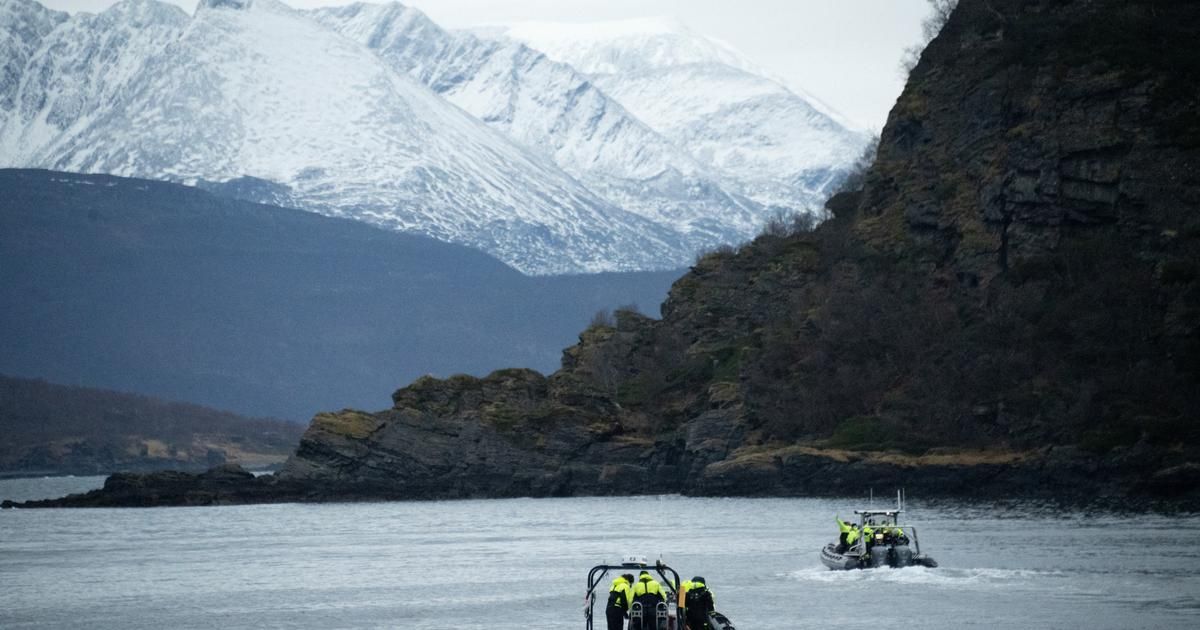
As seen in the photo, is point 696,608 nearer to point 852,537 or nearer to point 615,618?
point 615,618

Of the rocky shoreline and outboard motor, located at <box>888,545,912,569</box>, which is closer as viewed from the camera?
outboard motor, located at <box>888,545,912,569</box>

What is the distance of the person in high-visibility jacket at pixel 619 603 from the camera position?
2832 inches

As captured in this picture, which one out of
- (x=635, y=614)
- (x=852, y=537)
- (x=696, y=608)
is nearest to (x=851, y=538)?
(x=852, y=537)

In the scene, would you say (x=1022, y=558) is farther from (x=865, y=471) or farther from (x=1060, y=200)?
(x=1060, y=200)

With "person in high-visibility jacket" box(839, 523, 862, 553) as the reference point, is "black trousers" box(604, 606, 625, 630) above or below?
below

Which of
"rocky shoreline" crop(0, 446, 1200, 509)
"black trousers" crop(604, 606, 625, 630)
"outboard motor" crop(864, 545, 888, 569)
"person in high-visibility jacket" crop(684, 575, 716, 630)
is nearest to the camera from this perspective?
"black trousers" crop(604, 606, 625, 630)

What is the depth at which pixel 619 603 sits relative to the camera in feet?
237

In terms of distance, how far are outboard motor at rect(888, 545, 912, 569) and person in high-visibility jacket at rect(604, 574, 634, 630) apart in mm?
36428

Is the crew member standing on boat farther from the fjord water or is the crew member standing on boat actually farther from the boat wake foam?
the fjord water

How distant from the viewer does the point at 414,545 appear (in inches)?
5655

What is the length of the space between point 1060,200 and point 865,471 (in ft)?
115

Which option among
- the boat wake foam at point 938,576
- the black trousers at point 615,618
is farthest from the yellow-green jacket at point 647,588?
the boat wake foam at point 938,576

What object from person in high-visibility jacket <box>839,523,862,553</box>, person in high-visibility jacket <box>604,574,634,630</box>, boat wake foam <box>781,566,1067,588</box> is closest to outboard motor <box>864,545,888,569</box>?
boat wake foam <box>781,566,1067,588</box>

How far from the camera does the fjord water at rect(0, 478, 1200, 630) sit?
307ft
